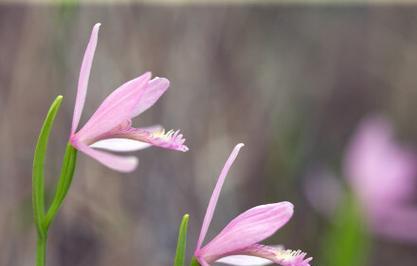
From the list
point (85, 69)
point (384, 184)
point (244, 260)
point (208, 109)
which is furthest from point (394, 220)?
point (85, 69)

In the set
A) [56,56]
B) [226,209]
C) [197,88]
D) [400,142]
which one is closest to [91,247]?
[226,209]

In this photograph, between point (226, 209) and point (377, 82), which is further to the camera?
point (377, 82)

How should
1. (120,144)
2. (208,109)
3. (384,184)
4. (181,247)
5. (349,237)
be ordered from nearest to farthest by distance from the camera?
1. (181,247)
2. (120,144)
3. (349,237)
4. (384,184)
5. (208,109)

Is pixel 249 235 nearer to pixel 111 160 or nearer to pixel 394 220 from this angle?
pixel 111 160

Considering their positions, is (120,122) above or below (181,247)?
above

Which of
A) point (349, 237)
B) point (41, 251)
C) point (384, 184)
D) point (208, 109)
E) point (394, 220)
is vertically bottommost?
point (41, 251)

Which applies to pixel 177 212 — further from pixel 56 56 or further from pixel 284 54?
pixel 56 56

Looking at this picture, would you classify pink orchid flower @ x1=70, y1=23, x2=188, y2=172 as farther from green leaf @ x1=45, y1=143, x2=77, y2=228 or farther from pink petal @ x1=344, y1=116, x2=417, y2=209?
pink petal @ x1=344, y1=116, x2=417, y2=209
